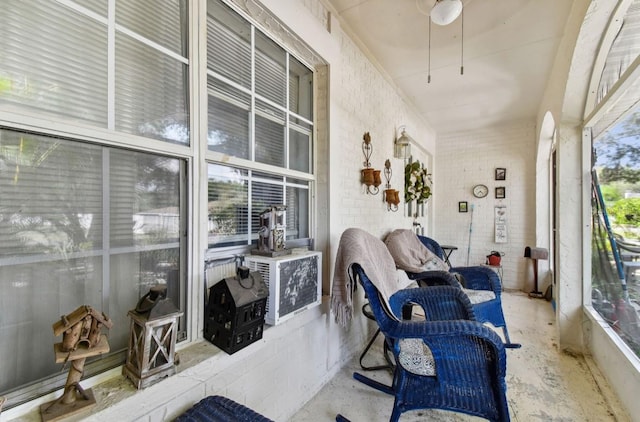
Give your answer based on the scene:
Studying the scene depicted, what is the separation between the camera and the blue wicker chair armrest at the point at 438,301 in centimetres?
182

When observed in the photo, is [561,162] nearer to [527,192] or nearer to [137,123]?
[527,192]

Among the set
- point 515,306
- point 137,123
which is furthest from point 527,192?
point 137,123

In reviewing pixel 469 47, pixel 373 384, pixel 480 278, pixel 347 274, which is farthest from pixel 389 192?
pixel 373 384

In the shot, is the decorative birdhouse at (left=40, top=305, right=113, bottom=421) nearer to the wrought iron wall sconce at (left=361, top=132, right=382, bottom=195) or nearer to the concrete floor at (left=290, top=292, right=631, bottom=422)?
the concrete floor at (left=290, top=292, right=631, bottom=422)

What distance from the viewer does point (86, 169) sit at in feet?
3.34

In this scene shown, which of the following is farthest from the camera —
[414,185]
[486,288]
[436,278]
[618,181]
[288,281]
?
[414,185]

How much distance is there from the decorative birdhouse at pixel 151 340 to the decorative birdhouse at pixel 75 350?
12 cm

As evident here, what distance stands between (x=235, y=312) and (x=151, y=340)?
326 millimetres

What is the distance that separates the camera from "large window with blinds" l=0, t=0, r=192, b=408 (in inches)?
34.4

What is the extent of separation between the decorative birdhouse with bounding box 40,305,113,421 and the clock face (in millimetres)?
5620

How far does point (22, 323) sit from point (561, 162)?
364 centimetres

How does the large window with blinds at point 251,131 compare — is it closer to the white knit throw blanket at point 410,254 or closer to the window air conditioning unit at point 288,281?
the window air conditioning unit at point 288,281

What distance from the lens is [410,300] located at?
193 centimetres

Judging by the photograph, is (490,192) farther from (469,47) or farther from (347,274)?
(347,274)
